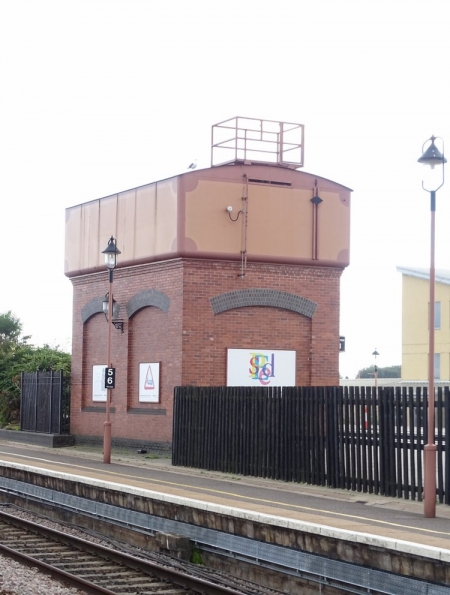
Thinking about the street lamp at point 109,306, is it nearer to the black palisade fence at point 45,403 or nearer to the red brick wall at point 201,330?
the red brick wall at point 201,330

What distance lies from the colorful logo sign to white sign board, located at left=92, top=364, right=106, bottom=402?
601 cm

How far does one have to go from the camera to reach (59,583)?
38.0ft

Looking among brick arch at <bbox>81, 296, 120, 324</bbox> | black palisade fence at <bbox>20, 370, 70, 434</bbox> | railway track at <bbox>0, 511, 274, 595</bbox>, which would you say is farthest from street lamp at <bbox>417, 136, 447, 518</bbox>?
black palisade fence at <bbox>20, 370, 70, 434</bbox>

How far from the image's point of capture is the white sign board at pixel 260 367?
88.9 ft

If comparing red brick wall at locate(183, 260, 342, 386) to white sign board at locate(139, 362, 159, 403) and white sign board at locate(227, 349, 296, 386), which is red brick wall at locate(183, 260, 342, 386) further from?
white sign board at locate(139, 362, 159, 403)

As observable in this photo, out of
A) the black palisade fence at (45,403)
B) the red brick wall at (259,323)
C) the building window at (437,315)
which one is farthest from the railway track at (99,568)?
the building window at (437,315)

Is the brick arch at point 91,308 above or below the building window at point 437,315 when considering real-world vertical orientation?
below

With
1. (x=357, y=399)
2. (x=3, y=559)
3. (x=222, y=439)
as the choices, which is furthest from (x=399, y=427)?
(x=3, y=559)

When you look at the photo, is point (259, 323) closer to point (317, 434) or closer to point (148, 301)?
point (148, 301)

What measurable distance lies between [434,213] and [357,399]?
4.91 meters

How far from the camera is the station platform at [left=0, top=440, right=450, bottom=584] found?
11.0 meters

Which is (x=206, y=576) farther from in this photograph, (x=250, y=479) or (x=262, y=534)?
(x=250, y=479)

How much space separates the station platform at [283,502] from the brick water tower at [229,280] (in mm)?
2483

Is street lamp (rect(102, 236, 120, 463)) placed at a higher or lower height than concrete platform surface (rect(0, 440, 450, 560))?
higher
